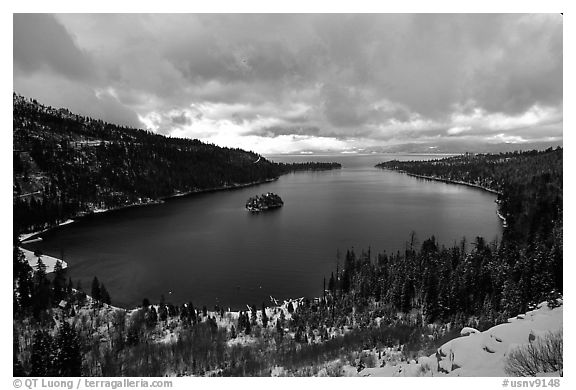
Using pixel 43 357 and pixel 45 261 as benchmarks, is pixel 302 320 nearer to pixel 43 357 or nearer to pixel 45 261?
pixel 43 357

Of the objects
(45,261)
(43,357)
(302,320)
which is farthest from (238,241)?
(43,357)

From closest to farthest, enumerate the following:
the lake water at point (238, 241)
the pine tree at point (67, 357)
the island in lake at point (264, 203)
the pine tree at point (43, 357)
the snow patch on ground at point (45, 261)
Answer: the pine tree at point (43, 357)
the pine tree at point (67, 357)
the lake water at point (238, 241)
the snow patch on ground at point (45, 261)
the island in lake at point (264, 203)

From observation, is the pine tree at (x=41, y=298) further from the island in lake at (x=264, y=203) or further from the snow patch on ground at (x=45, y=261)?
the island in lake at (x=264, y=203)

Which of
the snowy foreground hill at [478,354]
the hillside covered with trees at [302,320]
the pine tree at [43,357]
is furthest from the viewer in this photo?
the hillside covered with trees at [302,320]

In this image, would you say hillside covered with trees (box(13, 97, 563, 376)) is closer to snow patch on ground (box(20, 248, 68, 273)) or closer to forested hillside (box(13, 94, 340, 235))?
snow patch on ground (box(20, 248, 68, 273))

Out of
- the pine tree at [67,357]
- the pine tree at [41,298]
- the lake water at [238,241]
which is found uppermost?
the pine tree at [67,357]

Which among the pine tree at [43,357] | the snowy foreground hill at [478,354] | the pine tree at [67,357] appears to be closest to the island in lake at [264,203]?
the pine tree at [67,357]
